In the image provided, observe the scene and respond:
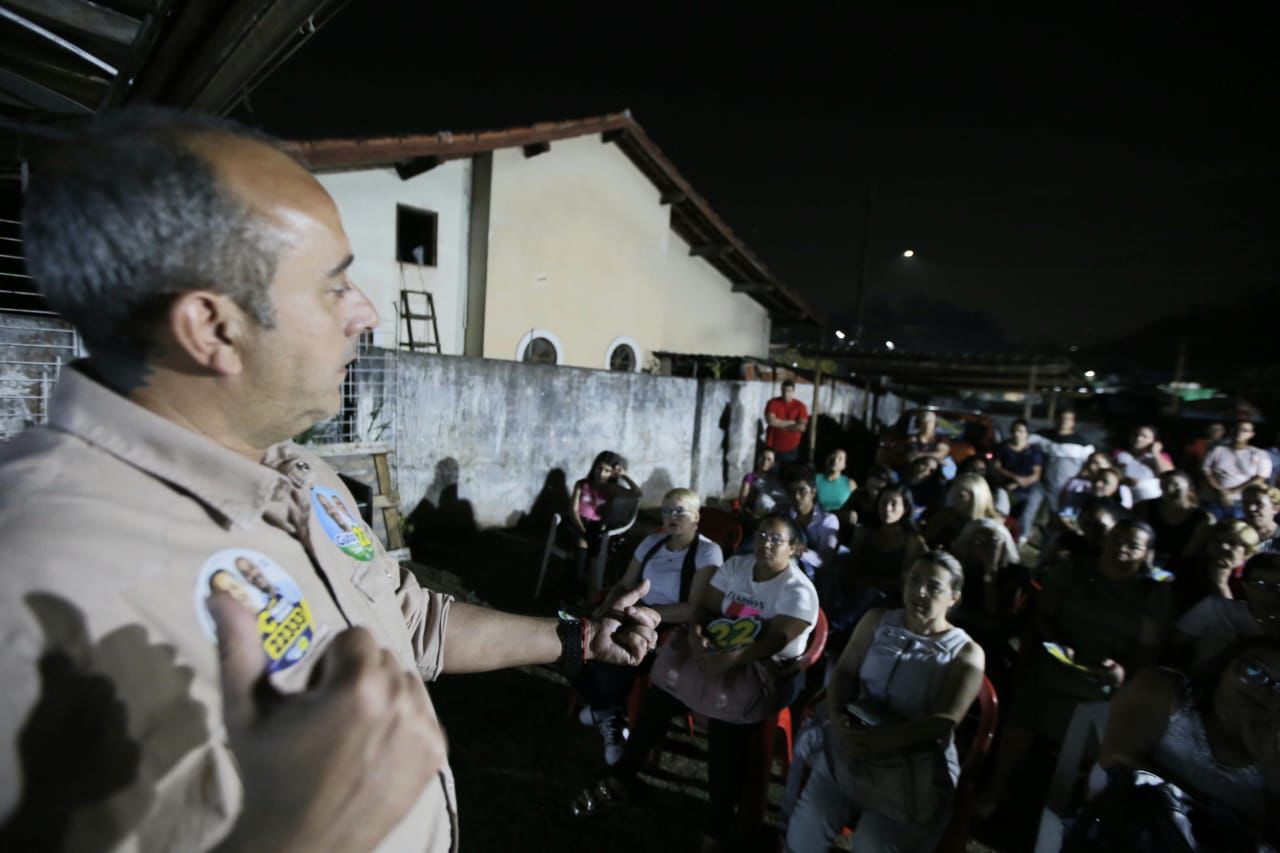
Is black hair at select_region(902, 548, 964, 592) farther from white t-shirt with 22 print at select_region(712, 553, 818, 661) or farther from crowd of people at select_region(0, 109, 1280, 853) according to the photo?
crowd of people at select_region(0, 109, 1280, 853)

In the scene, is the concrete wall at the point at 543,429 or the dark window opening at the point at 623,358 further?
the dark window opening at the point at 623,358

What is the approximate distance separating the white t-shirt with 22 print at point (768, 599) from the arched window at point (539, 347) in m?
9.10

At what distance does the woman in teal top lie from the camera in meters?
5.98

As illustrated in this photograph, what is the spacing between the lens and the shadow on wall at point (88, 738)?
602 mm

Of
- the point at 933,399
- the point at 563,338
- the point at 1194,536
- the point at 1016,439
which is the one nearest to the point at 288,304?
the point at 1194,536

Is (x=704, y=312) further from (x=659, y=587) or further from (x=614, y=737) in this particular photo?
(x=614, y=737)

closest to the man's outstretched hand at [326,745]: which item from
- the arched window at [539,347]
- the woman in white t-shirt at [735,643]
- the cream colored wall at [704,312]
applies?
the woman in white t-shirt at [735,643]

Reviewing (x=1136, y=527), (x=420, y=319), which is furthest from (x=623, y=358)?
(x=1136, y=527)

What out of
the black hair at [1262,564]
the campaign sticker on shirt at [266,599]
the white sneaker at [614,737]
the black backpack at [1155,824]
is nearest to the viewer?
the campaign sticker on shirt at [266,599]

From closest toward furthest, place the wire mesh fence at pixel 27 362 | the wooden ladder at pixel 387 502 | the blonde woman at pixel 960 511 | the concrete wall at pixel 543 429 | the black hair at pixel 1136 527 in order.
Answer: the black hair at pixel 1136 527 < the wire mesh fence at pixel 27 362 < the blonde woman at pixel 960 511 < the wooden ladder at pixel 387 502 < the concrete wall at pixel 543 429

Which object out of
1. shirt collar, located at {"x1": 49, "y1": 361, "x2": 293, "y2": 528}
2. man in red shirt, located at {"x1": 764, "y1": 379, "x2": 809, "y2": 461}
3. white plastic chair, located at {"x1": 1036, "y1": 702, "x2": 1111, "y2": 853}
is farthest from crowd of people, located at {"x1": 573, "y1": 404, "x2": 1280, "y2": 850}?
man in red shirt, located at {"x1": 764, "y1": 379, "x2": 809, "y2": 461}

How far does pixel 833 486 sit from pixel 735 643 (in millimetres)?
3394

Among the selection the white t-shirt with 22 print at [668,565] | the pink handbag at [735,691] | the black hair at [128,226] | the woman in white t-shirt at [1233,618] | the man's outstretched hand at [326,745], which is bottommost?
the pink handbag at [735,691]

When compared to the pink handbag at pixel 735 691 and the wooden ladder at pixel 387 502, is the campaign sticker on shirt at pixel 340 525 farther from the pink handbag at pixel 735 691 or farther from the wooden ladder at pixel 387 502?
the wooden ladder at pixel 387 502
